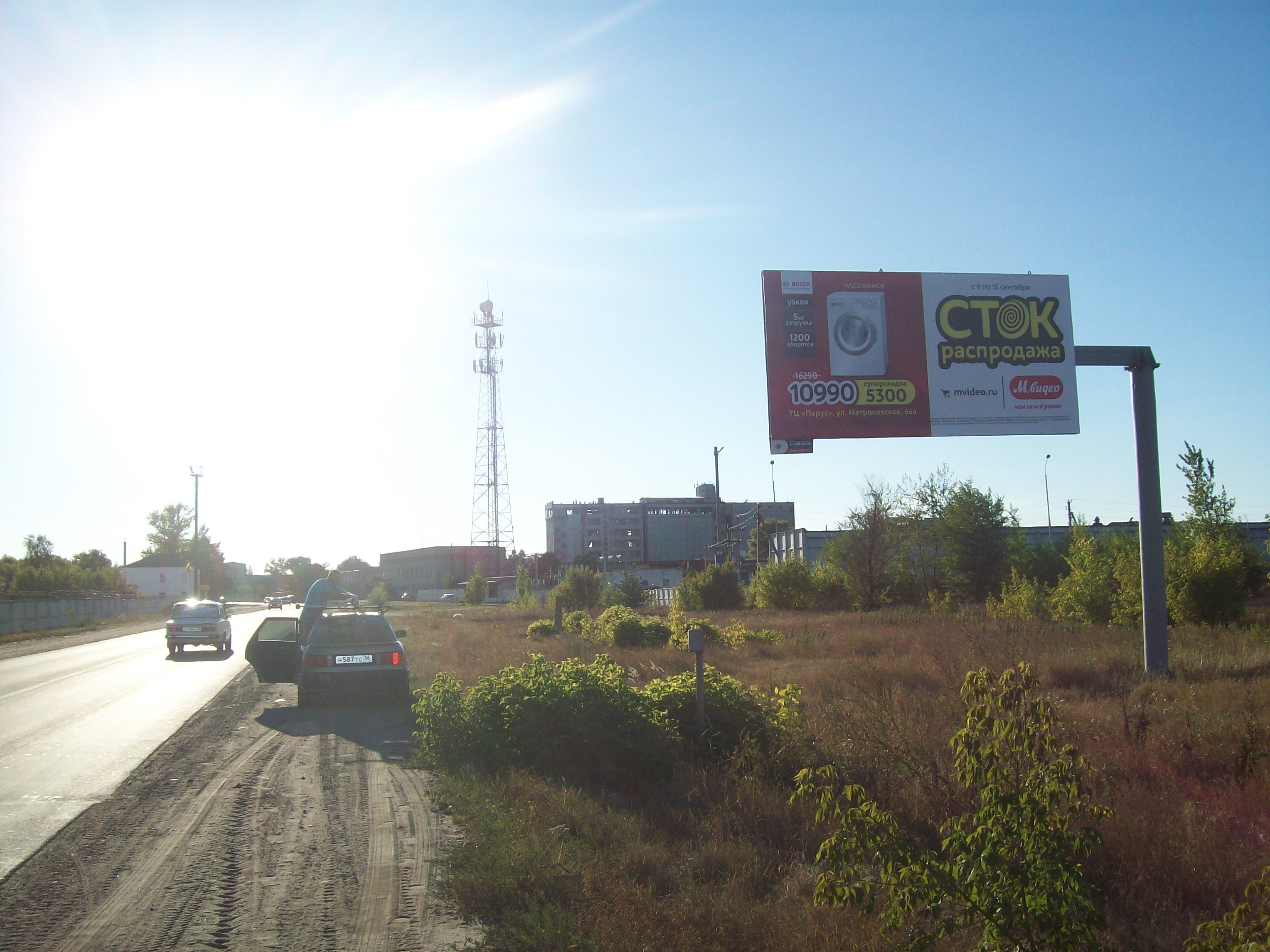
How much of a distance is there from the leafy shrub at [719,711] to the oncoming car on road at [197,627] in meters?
23.0

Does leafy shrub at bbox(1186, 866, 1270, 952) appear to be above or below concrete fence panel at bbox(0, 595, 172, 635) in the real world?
above

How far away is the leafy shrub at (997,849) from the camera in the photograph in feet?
10.6

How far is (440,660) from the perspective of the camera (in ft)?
61.1

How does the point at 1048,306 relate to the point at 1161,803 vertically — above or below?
above

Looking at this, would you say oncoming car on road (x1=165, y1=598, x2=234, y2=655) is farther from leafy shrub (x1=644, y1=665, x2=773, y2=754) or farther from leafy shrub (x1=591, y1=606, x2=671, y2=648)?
leafy shrub (x1=644, y1=665, x2=773, y2=754)

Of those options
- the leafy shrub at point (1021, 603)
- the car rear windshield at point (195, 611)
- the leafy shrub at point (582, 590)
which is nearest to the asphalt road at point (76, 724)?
the car rear windshield at point (195, 611)

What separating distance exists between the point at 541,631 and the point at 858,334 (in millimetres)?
17141

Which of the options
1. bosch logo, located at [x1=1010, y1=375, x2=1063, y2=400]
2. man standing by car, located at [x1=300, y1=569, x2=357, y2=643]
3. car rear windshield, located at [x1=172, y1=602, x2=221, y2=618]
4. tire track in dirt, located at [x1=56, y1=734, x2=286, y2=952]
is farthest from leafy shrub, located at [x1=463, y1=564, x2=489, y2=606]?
tire track in dirt, located at [x1=56, y1=734, x2=286, y2=952]

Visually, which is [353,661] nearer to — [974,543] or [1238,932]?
[1238,932]

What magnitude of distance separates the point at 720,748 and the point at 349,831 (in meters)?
3.22

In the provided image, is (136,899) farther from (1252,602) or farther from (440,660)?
(1252,602)

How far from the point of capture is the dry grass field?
171 inches

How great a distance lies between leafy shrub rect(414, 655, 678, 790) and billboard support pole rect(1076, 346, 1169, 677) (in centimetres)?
749

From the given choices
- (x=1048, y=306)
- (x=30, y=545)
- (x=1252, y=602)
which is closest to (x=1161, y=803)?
(x=1048, y=306)
